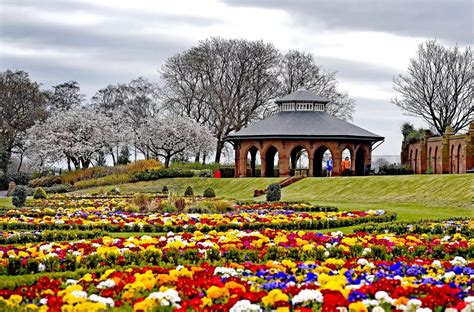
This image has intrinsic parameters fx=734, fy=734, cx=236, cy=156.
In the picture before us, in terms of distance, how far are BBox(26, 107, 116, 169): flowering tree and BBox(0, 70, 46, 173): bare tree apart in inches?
97.9

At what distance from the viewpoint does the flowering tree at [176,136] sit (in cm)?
6919

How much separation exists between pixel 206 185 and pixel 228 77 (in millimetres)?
21574

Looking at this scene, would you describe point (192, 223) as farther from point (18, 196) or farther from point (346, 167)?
point (346, 167)

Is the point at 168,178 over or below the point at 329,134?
below

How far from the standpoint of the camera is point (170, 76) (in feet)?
234

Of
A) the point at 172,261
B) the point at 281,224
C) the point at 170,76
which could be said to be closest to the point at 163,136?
the point at 170,76

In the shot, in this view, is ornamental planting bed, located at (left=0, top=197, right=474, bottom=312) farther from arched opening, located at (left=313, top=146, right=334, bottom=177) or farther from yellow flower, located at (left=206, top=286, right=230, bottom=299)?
arched opening, located at (left=313, top=146, right=334, bottom=177)

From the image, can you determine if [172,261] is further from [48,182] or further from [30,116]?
[30,116]

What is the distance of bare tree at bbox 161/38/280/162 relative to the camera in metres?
68.9

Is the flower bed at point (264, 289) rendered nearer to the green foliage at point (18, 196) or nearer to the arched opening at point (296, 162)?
the green foliage at point (18, 196)

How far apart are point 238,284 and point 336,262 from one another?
8.76 feet

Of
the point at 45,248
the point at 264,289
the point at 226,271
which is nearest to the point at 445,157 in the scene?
the point at 45,248

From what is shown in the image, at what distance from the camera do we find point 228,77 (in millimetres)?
69625

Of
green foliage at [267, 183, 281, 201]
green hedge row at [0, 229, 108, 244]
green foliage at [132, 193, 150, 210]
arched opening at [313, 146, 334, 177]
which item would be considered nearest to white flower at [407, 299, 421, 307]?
green hedge row at [0, 229, 108, 244]
